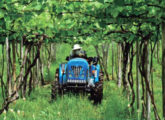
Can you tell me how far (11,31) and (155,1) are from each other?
12.8 ft

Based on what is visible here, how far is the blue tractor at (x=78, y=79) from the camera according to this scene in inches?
341

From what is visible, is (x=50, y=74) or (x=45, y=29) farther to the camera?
(x=50, y=74)

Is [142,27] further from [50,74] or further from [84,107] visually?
[50,74]

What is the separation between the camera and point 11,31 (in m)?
6.32

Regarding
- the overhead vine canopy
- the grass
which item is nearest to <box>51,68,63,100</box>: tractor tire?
the grass

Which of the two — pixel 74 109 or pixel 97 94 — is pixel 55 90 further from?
Answer: pixel 74 109

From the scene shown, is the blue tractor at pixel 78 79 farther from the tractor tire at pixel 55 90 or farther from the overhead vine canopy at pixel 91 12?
the overhead vine canopy at pixel 91 12

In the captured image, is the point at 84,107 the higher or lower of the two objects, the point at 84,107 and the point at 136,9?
the lower

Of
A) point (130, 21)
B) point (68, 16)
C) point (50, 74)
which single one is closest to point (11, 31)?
point (68, 16)

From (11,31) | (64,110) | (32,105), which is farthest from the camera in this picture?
(32,105)

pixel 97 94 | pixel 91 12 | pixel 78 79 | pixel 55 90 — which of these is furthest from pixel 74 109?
pixel 91 12

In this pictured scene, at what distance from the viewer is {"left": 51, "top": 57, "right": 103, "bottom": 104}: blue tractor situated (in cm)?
866

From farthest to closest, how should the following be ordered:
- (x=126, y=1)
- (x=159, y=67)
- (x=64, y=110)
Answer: (x=159, y=67) → (x=64, y=110) → (x=126, y=1)

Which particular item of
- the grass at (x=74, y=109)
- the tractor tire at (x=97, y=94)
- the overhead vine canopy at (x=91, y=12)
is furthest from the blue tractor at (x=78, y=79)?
the overhead vine canopy at (x=91, y=12)
